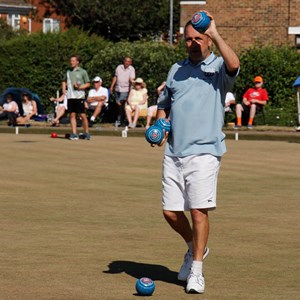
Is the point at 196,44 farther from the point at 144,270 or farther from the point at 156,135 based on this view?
the point at 144,270

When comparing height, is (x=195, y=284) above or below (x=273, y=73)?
below

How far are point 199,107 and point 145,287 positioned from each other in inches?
48.1

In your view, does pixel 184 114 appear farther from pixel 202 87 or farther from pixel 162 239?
pixel 162 239

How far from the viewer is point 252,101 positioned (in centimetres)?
2852

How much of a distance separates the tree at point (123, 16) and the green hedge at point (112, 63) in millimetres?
29933

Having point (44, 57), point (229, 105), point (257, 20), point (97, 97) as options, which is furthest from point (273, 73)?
point (257, 20)

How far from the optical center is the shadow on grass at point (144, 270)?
8.43 m

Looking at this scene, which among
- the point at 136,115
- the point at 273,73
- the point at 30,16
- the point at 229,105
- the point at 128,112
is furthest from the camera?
the point at 30,16

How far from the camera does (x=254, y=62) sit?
1241 inches

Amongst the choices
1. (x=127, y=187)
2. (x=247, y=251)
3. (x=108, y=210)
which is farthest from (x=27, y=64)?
(x=247, y=251)

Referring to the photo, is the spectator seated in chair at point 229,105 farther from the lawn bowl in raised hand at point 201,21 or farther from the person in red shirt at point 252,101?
the lawn bowl in raised hand at point 201,21

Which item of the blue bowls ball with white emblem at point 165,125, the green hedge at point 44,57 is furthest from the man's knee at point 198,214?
the green hedge at point 44,57

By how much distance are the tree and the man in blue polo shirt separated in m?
58.3

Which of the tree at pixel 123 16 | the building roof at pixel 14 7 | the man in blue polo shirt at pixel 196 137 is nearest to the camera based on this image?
the man in blue polo shirt at pixel 196 137
